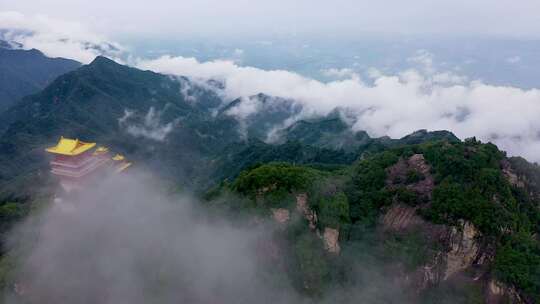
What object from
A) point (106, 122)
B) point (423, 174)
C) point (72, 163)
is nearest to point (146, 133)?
point (106, 122)

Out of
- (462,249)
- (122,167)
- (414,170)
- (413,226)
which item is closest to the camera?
(462,249)

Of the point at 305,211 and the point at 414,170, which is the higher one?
the point at 414,170

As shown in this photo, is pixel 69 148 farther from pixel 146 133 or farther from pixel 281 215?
pixel 146 133

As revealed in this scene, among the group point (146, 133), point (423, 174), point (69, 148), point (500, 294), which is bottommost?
point (146, 133)

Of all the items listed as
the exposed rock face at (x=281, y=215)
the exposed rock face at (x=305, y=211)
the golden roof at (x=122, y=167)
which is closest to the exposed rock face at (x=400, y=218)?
the exposed rock face at (x=305, y=211)

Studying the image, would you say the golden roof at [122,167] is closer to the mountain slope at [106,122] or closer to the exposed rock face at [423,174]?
the exposed rock face at [423,174]

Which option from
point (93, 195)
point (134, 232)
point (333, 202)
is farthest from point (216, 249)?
point (93, 195)
